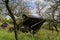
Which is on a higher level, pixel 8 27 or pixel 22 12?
pixel 22 12

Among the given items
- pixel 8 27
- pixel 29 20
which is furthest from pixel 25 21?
pixel 8 27

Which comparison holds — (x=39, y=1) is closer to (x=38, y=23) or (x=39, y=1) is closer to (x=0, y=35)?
(x=38, y=23)

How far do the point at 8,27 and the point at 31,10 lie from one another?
7.97 feet

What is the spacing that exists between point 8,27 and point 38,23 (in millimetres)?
3319

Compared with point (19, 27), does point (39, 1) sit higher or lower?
higher

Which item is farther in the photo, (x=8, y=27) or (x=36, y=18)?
(x=8, y=27)

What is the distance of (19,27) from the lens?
17.1 m

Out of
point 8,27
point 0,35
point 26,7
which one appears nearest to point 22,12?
point 26,7

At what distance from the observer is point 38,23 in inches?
607

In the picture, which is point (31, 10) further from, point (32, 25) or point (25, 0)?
point (32, 25)

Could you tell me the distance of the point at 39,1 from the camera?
17922mm

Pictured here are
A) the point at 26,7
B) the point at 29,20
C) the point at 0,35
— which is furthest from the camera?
the point at 26,7

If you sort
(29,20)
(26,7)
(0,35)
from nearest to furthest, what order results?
(0,35)
(29,20)
(26,7)

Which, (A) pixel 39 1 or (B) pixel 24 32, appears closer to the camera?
(B) pixel 24 32
